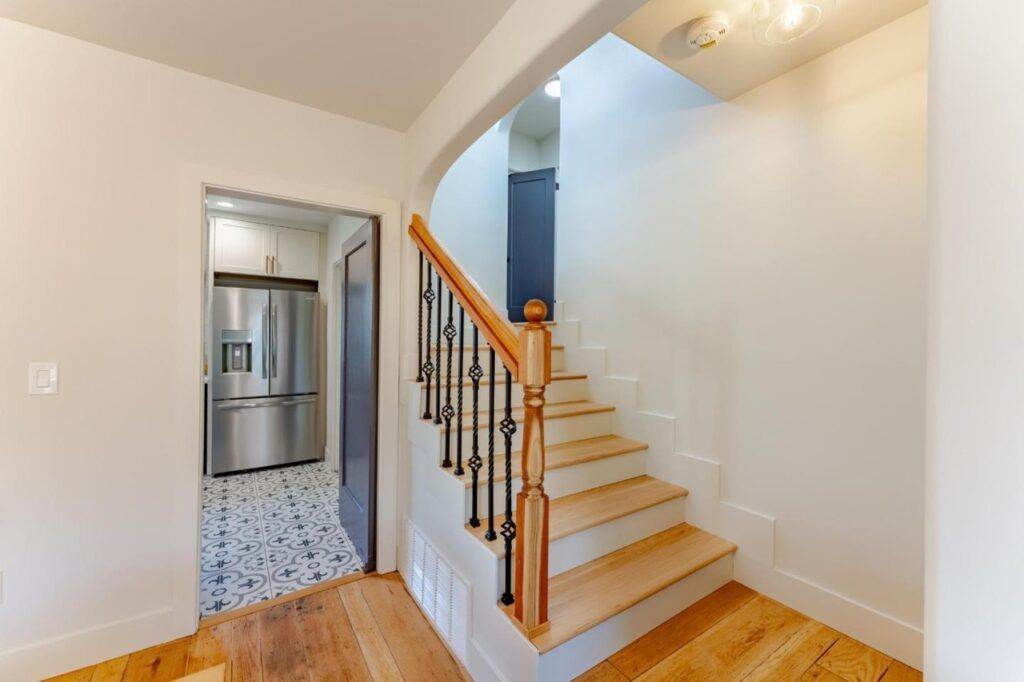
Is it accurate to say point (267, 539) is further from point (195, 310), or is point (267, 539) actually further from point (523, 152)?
point (523, 152)

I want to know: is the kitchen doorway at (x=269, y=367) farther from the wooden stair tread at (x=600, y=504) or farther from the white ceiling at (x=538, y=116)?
the white ceiling at (x=538, y=116)

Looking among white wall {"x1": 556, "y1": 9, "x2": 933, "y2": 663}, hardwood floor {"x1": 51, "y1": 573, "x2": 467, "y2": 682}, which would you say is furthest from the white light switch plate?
white wall {"x1": 556, "y1": 9, "x2": 933, "y2": 663}

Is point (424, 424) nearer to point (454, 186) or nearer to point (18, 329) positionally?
point (18, 329)

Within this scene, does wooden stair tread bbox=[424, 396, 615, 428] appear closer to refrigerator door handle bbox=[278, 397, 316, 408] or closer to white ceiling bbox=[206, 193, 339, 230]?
white ceiling bbox=[206, 193, 339, 230]

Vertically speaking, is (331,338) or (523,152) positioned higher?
(523,152)

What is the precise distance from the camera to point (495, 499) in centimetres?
180

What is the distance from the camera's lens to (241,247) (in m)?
4.12

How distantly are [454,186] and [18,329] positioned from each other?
272 centimetres

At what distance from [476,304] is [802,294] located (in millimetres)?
1439

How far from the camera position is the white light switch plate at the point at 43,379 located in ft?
5.21

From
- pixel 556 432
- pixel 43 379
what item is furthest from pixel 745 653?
pixel 43 379

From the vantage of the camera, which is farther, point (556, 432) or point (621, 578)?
point (556, 432)

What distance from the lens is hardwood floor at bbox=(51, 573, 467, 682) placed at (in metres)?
1.61

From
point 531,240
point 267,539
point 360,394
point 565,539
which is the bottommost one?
point 267,539
